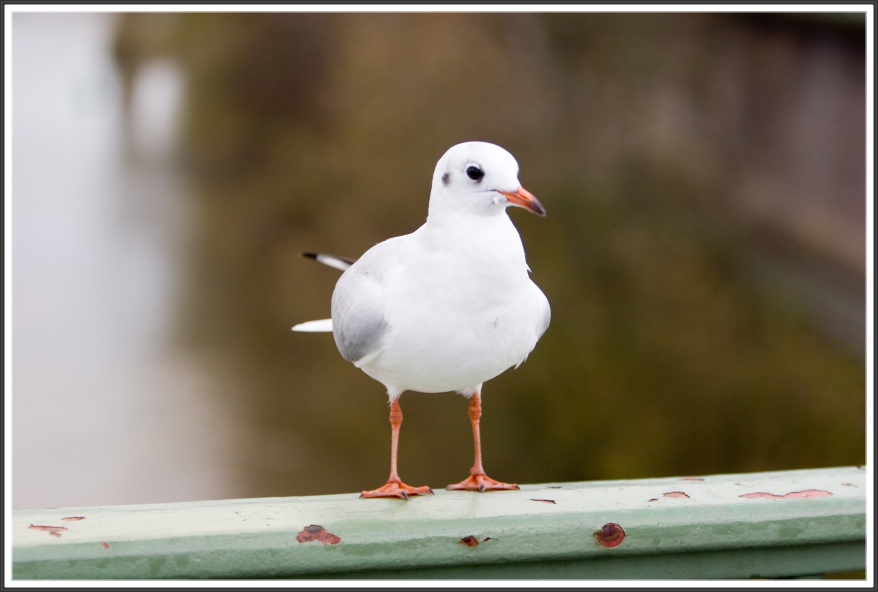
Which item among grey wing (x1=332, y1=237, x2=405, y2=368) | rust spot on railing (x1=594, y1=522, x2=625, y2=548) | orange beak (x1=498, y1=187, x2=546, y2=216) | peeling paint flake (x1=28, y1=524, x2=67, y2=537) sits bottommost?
rust spot on railing (x1=594, y1=522, x2=625, y2=548)

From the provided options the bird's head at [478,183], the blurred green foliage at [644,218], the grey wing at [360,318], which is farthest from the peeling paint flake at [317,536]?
the blurred green foliage at [644,218]

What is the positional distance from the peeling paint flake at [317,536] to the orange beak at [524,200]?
33cm

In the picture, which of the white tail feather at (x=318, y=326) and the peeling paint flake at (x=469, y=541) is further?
the white tail feather at (x=318, y=326)

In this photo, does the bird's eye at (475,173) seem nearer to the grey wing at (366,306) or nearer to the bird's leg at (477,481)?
the grey wing at (366,306)

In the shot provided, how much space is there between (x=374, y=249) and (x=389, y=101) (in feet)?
5.14

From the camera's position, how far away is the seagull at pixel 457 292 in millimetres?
889

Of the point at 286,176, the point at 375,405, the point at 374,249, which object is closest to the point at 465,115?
the point at 286,176

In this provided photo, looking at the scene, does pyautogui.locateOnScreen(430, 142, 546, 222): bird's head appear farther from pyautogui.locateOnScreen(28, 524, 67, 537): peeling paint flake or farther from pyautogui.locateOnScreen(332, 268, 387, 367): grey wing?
pyautogui.locateOnScreen(28, 524, 67, 537): peeling paint flake

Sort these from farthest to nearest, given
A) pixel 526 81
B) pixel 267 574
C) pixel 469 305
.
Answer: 1. pixel 526 81
2. pixel 469 305
3. pixel 267 574

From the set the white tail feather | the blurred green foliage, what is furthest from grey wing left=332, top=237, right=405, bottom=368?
the blurred green foliage

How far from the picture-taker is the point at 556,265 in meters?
2.44

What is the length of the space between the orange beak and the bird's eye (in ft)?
0.08

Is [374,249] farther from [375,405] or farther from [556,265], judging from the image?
[375,405]

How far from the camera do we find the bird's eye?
876 millimetres
